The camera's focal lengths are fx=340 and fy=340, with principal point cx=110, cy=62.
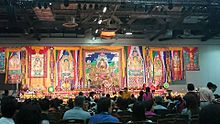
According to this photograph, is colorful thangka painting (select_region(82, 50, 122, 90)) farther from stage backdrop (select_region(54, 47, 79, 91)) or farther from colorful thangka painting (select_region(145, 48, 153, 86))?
colorful thangka painting (select_region(145, 48, 153, 86))

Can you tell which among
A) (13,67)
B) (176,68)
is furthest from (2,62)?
(176,68)

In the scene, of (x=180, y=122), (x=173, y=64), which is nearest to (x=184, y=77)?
(x=173, y=64)

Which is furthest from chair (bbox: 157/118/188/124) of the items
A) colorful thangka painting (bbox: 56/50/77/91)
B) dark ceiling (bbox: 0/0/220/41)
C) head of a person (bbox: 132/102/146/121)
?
colorful thangka painting (bbox: 56/50/77/91)

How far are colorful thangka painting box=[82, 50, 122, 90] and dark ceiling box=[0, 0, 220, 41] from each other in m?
1.21

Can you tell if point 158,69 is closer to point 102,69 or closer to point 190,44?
point 190,44

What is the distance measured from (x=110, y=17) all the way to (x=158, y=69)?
5580mm

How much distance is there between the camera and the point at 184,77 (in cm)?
1927

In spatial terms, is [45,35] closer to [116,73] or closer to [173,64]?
[116,73]

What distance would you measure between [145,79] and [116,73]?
5.42 feet

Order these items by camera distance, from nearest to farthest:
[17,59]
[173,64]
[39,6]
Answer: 1. [39,6]
2. [17,59]
3. [173,64]

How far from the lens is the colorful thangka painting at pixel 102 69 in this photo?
59.4 feet

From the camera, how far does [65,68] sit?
18.2 metres

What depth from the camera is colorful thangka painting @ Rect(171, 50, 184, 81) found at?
62.5 feet

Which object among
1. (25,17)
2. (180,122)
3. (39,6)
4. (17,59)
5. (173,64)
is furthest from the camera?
(173,64)
